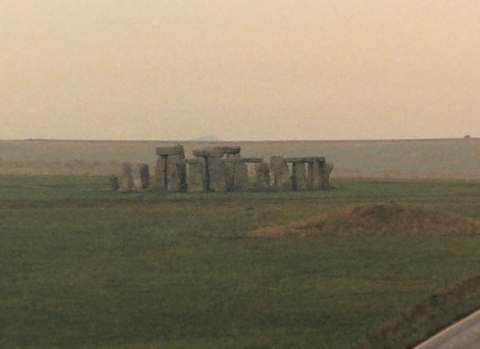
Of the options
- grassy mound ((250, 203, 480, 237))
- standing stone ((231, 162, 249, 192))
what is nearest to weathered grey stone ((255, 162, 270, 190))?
standing stone ((231, 162, 249, 192))

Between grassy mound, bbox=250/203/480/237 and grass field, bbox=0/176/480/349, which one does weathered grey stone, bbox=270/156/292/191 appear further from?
grassy mound, bbox=250/203/480/237

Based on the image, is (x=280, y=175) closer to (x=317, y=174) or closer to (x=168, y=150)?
(x=317, y=174)

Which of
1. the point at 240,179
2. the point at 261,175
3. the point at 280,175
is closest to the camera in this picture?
the point at 240,179

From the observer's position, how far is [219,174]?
50688 mm

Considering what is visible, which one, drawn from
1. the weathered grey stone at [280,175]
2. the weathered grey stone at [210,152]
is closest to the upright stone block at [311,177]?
the weathered grey stone at [280,175]

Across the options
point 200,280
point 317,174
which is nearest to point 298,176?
point 317,174

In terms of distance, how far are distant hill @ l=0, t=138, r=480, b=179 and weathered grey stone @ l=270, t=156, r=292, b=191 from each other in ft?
143

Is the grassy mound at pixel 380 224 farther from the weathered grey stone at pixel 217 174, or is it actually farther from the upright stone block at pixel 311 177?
the upright stone block at pixel 311 177

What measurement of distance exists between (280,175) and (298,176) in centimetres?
95

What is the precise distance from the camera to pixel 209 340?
13195 mm

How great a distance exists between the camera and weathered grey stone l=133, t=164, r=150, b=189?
52000 mm

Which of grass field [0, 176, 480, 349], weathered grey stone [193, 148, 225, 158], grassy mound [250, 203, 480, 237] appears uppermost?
weathered grey stone [193, 148, 225, 158]

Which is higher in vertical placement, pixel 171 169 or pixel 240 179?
pixel 171 169

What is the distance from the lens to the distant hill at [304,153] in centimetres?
10256
